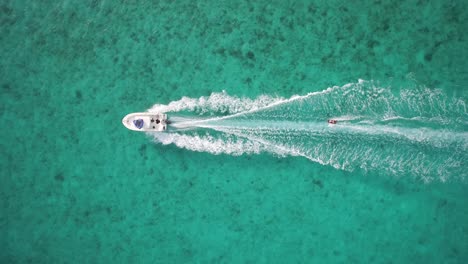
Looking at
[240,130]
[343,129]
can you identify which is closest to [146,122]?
[240,130]

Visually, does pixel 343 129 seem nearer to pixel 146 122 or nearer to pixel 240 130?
pixel 240 130

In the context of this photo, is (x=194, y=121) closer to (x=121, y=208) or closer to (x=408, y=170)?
(x=121, y=208)

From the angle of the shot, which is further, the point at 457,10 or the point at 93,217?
the point at 93,217

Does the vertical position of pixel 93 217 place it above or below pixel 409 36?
below

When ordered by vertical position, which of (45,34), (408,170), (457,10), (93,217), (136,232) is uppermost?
(45,34)

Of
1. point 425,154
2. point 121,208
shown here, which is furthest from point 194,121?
point 425,154
